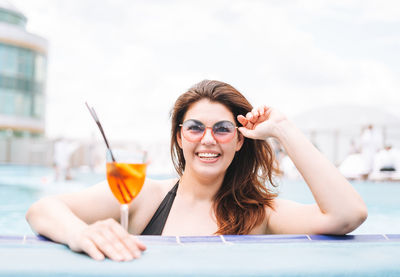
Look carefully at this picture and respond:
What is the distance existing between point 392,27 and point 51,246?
49.8 metres

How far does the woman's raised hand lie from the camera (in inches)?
77.7

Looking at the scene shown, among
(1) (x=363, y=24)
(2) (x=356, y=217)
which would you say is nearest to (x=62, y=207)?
(2) (x=356, y=217)

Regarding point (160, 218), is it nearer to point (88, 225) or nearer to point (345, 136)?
point (88, 225)

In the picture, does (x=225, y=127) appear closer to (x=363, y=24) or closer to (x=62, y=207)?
(x=62, y=207)

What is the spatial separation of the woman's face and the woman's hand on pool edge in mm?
906

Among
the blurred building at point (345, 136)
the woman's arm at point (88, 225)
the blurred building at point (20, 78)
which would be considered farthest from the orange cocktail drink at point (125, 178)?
the blurred building at point (20, 78)

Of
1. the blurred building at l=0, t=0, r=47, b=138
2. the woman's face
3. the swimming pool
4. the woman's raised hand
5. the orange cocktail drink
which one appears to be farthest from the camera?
the blurred building at l=0, t=0, r=47, b=138

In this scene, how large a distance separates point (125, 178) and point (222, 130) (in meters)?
0.87

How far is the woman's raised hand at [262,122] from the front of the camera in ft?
6.48

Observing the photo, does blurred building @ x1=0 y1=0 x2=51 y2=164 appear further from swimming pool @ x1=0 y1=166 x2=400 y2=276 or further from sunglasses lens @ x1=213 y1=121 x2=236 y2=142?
swimming pool @ x1=0 y1=166 x2=400 y2=276

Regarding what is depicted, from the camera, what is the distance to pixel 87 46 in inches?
2584

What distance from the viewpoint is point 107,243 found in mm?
1166

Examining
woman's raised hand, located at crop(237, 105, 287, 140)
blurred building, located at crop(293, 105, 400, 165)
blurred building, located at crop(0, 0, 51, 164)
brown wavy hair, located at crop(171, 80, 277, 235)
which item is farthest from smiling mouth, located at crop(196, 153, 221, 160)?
blurred building, located at crop(0, 0, 51, 164)

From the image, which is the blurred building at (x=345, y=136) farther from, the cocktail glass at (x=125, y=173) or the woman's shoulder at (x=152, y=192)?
the cocktail glass at (x=125, y=173)
